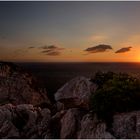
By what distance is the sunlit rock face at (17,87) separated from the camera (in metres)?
6.67

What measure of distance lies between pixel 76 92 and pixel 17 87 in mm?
1404

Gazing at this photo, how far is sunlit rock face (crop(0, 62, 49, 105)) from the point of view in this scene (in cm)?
667

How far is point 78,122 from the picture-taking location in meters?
5.21

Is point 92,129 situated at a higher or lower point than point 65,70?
lower

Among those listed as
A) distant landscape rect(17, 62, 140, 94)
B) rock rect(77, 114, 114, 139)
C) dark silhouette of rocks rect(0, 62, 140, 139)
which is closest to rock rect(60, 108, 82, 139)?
dark silhouette of rocks rect(0, 62, 140, 139)

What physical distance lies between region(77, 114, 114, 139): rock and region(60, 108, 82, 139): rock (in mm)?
123

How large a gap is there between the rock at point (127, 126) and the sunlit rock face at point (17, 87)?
7.91ft

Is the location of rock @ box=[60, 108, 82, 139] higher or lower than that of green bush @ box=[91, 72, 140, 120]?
lower

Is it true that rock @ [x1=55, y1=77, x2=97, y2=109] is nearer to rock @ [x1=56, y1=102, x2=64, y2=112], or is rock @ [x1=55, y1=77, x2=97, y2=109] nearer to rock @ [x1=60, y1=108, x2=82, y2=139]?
rock @ [x1=56, y1=102, x2=64, y2=112]

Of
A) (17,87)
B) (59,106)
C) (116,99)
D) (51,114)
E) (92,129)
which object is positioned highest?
(17,87)

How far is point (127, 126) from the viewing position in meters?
4.53

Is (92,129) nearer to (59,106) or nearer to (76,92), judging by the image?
(76,92)

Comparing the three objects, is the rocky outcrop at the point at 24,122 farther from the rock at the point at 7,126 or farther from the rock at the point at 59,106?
the rock at the point at 59,106

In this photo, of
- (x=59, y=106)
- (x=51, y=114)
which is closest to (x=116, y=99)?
(x=51, y=114)
